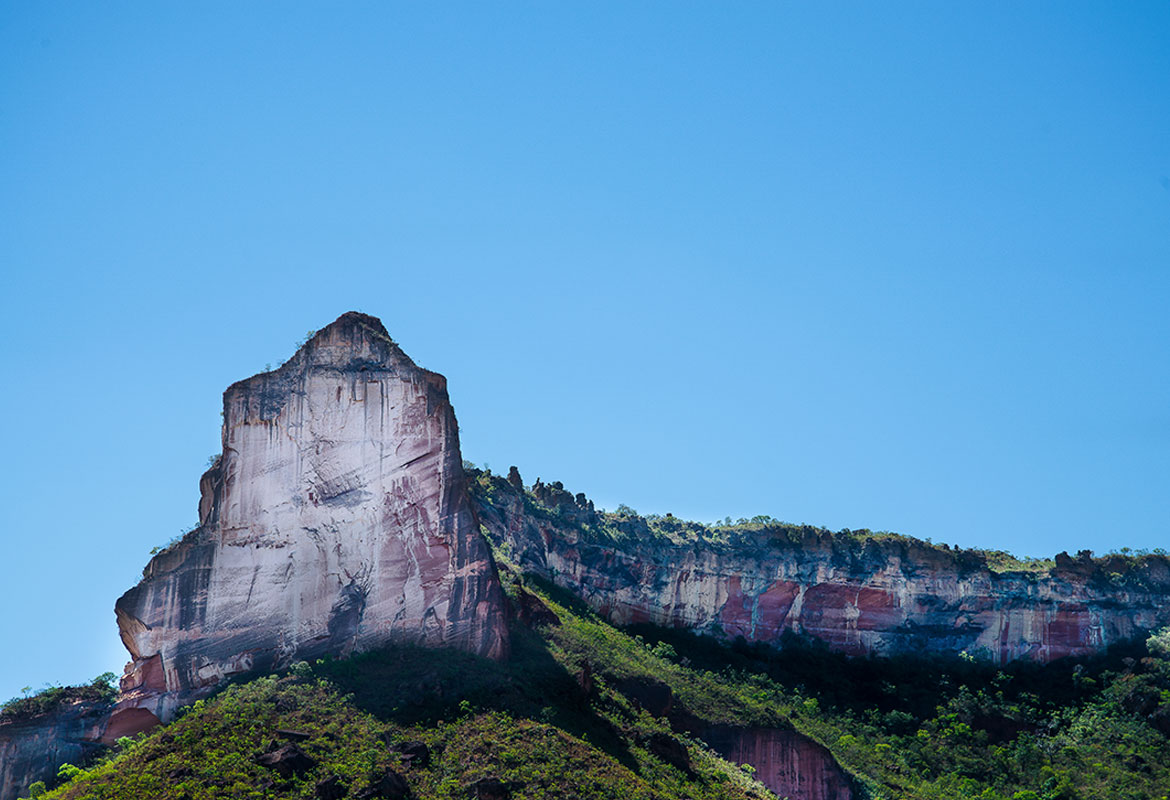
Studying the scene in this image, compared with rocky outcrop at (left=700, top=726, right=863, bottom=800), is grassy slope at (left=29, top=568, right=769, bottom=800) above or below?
above

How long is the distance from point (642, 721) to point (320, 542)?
46.4 ft

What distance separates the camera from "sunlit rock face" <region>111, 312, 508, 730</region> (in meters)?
52.1

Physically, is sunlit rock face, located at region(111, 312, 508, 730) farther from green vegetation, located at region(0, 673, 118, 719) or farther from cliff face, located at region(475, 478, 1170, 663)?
cliff face, located at region(475, 478, 1170, 663)

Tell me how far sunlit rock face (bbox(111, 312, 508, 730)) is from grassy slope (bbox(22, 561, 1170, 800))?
2.11 meters

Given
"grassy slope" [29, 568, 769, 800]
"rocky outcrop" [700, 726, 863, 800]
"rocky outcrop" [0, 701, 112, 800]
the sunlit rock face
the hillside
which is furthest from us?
"rocky outcrop" [700, 726, 863, 800]

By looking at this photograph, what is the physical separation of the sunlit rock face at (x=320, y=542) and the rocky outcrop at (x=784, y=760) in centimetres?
1207

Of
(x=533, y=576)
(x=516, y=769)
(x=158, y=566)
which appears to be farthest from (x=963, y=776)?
(x=158, y=566)

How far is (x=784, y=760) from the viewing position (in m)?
58.6

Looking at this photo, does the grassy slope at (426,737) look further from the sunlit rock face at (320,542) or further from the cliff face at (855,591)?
the cliff face at (855,591)

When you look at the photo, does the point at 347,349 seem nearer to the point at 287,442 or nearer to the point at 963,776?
the point at 287,442

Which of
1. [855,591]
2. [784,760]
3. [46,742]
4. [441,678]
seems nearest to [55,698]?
[46,742]

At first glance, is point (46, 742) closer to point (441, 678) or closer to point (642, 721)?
point (441, 678)

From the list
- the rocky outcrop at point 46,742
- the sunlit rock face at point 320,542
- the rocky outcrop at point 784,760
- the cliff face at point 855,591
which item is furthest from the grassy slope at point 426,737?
the cliff face at point 855,591

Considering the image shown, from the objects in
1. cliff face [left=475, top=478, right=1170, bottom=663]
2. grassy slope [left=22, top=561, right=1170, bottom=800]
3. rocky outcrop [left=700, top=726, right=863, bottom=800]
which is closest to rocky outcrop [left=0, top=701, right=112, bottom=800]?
grassy slope [left=22, top=561, right=1170, bottom=800]
